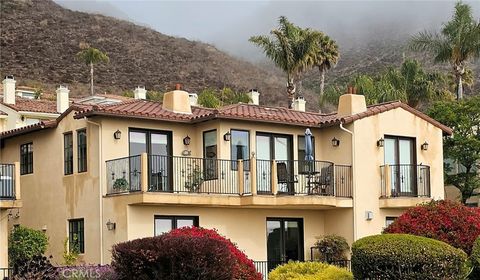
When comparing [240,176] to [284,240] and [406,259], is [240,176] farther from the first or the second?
[406,259]

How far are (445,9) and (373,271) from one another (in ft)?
515

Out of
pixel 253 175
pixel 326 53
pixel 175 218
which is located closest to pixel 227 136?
pixel 253 175

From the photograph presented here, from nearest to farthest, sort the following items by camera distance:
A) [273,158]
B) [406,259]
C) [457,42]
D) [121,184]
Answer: [406,259]
[121,184]
[273,158]
[457,42]

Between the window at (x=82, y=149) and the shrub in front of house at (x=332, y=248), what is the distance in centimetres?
822

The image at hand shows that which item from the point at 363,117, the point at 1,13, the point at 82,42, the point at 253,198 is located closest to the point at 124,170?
the point at 253,198

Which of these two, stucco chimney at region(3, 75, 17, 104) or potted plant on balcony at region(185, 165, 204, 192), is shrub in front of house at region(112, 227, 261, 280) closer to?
potted plant on balcony at region(185, 165, 204, 192)

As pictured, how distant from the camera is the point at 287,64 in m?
49.6

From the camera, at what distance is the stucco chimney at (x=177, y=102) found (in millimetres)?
29750

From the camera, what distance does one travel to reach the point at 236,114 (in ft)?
94.2

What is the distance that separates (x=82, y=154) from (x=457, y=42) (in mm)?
24535

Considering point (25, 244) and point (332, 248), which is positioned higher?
point (25, 244)

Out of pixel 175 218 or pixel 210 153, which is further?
pixel 210 153

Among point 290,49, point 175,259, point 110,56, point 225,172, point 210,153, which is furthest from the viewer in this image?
point 110,56

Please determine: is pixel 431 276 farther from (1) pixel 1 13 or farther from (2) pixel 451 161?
(1) pixel 1 13
